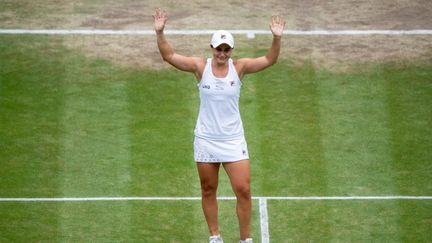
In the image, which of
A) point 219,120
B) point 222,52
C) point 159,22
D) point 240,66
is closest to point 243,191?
point 219,120

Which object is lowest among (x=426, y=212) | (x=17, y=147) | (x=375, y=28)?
(x=426, y=212)

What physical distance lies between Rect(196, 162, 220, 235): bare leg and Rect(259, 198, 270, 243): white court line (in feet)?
3.20

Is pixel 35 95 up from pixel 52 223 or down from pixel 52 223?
up

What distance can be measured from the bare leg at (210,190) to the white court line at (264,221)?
3.20ft

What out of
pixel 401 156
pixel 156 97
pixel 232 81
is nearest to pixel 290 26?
pixel 156 97

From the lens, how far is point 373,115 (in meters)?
18.9

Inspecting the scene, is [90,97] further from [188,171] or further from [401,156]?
[401,156]

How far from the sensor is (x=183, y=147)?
18031 mm

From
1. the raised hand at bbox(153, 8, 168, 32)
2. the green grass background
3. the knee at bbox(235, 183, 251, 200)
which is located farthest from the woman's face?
the green grass background

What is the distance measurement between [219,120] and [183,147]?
4.09 m

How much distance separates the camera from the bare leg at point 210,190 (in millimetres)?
14242

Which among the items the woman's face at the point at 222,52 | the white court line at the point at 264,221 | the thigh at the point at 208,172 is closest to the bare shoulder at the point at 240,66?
the woman's face at the point at 222,52

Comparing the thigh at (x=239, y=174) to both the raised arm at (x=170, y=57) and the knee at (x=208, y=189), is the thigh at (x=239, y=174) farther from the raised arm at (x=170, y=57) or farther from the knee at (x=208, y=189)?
the raised arm at (x=170, y=57)

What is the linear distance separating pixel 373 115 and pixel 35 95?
5.21m
